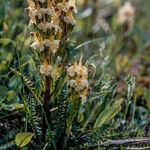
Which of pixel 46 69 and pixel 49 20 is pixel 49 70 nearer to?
pixel 46 69

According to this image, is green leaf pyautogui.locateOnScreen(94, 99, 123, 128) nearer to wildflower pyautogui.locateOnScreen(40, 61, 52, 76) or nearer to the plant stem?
the plant stem

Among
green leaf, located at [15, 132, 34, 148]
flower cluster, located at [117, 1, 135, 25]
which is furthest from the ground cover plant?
flower cluster, located at [117, 1, 135, 25]

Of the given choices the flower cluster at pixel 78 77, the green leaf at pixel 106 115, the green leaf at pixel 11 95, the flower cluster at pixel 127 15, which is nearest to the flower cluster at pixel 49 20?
the flower cluster at pixel 78 77

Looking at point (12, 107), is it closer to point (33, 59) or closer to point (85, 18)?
point (33, 59)

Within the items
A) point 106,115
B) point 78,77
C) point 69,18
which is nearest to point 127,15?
point 106,115

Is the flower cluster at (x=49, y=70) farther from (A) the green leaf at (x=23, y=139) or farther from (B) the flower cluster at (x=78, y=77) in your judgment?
(A) the green leaf at (x=23, y=139)

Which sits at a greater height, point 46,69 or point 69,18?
point 69,18

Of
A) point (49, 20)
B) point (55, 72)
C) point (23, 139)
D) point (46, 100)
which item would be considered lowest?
point (23, 139)

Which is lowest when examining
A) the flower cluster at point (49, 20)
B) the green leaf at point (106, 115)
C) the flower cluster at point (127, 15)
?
the green leaf at point (106, 115)
